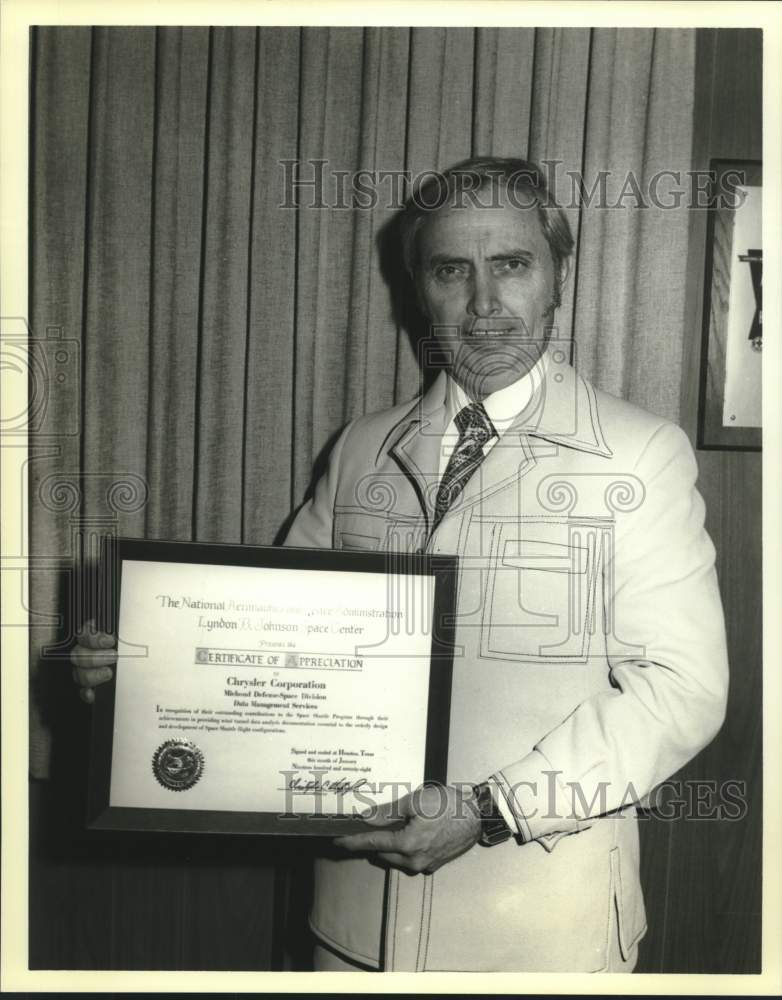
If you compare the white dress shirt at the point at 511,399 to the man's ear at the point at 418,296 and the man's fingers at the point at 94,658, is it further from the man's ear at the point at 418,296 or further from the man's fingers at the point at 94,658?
the man's fingers at the point at 94,658

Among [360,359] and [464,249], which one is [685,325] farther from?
[360,359]

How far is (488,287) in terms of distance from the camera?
4.20 feet

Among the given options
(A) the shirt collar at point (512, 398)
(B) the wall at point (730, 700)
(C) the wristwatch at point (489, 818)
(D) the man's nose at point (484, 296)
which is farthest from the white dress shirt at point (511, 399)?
(C) the wristwatch at point (489, 818)

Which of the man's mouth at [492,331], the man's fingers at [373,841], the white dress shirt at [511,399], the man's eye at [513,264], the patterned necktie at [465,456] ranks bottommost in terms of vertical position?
the man's fingers at [373,841]

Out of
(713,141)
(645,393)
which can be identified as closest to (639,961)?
(645,393)

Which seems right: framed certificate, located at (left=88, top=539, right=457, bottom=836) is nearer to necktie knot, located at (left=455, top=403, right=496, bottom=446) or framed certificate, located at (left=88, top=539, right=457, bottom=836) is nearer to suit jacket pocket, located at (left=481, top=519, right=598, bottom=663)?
suit jacket pocket, located at (left=481, top=519, right=598, bottom=663)

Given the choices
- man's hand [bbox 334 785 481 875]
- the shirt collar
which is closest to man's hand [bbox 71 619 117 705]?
man's hand [bbox 334 785 481 875]

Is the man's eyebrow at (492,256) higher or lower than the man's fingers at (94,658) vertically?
higher

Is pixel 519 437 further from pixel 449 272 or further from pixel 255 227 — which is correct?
pixel 255 227

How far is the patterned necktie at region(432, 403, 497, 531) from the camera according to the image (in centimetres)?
131

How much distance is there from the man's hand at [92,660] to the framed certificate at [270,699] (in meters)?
0.02

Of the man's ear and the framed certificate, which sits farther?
the man's ear

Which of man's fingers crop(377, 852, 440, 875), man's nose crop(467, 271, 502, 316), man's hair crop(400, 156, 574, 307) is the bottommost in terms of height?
man's fingers crop(377, 852, 440, 875)

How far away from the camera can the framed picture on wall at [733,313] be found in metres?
1.34
